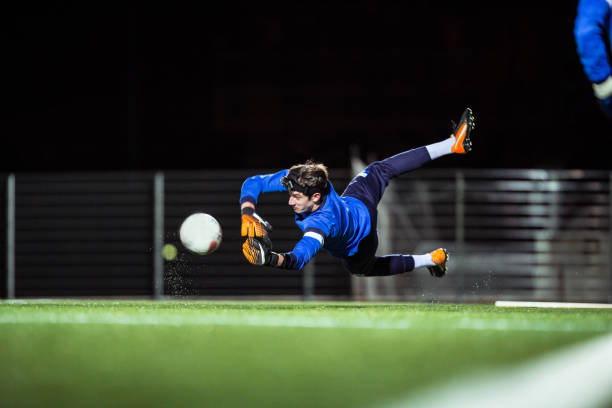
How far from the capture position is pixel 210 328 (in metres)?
4.20

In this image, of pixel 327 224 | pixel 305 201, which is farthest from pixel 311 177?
pixel 327 224

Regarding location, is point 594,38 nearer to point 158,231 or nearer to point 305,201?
point 305,201

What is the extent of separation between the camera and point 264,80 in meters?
13.5

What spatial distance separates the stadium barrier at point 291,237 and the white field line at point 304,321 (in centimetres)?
746

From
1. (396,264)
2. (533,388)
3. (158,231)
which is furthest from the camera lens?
(158,231)

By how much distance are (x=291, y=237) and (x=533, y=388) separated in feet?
33.2

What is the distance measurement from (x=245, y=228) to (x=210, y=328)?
215cm

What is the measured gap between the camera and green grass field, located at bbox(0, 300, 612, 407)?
8.80ft

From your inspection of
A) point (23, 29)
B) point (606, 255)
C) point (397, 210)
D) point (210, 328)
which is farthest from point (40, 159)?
point (210, 328)

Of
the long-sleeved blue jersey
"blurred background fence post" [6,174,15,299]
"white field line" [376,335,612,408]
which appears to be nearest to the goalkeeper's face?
the long-sleeved blue jersey

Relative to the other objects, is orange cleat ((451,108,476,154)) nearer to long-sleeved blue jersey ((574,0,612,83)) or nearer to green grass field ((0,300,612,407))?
long-sleeved blue jersey ((574,0,612,83))

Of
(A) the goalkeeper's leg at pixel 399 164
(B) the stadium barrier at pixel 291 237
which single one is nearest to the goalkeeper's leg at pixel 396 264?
(A) the goalkeeper's leg at pixel 399 164

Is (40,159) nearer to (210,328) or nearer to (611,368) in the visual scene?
(210,328)

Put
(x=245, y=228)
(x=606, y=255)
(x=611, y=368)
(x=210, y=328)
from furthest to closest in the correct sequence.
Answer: (x=606, y=255), (x=245, y=228), (x=210, y=328), (x=611, y=368)
